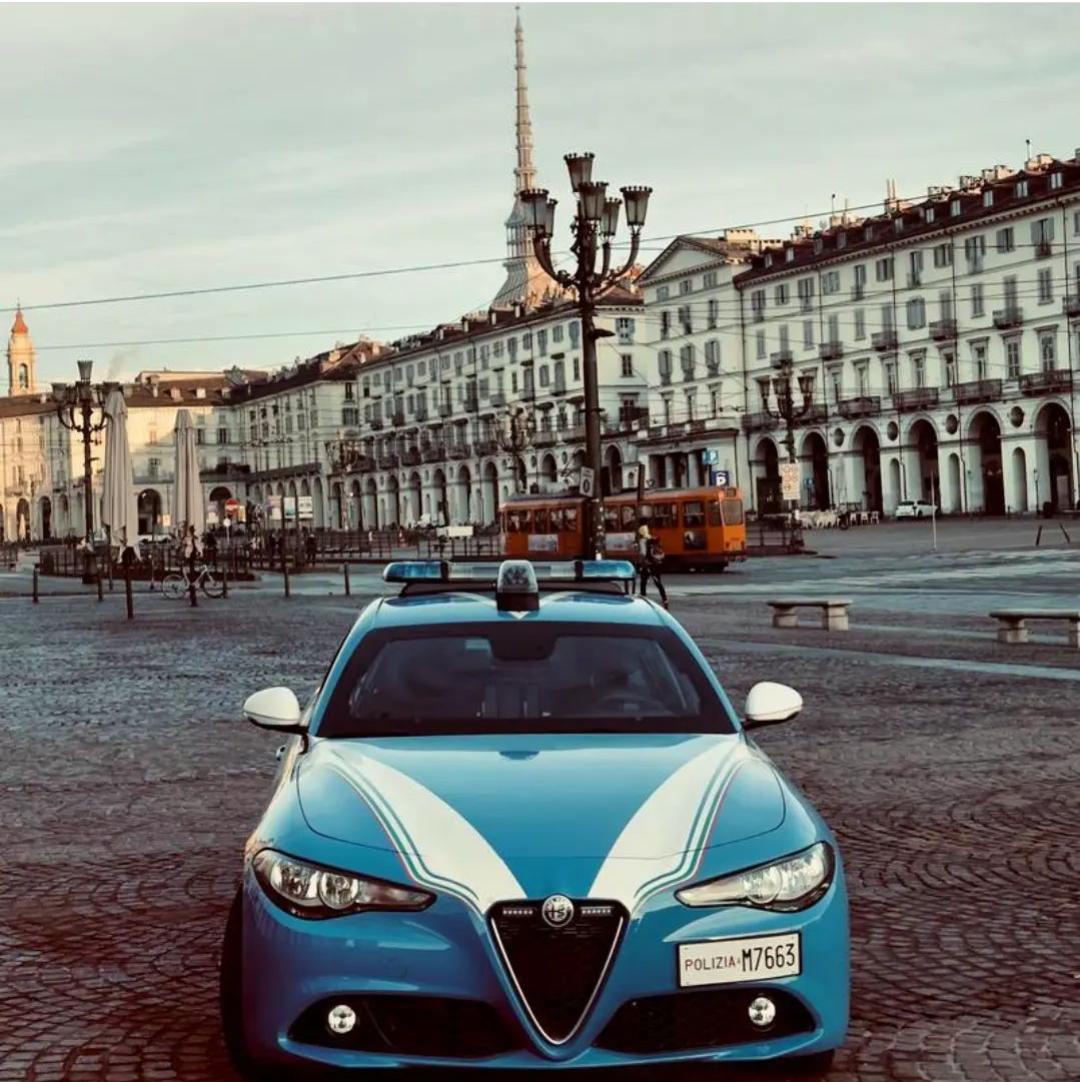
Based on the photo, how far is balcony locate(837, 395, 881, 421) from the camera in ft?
300

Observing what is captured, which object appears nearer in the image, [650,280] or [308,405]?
[650,280]

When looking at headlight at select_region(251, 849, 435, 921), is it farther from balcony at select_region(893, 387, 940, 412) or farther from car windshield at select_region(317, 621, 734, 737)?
balcony at select_region(893, 387, 940, 412)

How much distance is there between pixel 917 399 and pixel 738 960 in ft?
285

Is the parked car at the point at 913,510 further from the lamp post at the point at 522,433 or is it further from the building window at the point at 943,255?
the lamp post at the point at 522,433

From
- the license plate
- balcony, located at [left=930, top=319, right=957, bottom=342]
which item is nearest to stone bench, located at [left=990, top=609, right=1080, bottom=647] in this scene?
the license plate

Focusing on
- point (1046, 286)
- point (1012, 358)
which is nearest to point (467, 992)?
point (1046, 286)

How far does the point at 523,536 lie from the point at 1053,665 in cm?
4981

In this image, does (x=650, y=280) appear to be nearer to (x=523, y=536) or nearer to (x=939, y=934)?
(x=523, y=536)

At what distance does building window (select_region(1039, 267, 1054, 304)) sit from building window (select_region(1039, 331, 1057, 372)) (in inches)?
61.5

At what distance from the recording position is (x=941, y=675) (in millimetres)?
16016

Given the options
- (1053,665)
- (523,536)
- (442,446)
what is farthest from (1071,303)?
(1053,665)

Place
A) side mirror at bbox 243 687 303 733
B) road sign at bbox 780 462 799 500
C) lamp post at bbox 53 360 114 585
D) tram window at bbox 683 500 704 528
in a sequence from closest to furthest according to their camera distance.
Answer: side mirror at bbox 243 687 303 733
lamp post at bbox 53 360 114 585
road sign at bbox 780 462 799 500
tram window at bbox 683 500 704 528

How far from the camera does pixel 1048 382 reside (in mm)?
80188

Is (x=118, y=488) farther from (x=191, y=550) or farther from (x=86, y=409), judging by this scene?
(x=86, y=409)
